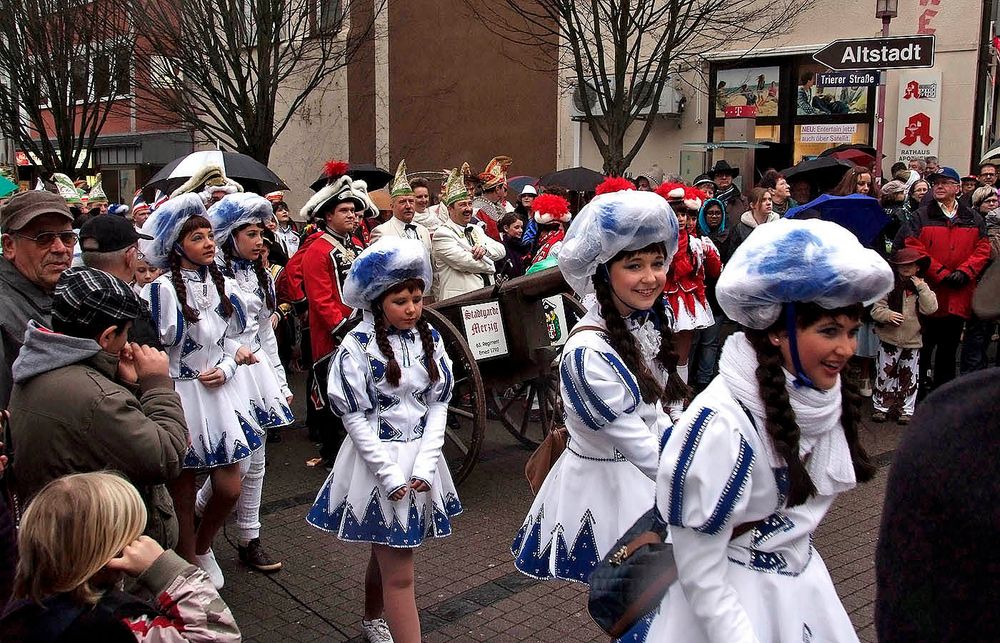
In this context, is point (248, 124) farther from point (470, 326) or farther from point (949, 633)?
point (949, 633)

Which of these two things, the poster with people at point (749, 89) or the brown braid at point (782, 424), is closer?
the brown braid at point (782, 424)

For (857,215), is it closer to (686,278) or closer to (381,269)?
→ (686,278)

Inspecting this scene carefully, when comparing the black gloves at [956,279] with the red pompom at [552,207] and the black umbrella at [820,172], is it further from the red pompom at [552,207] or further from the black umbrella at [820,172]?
the red pompom at [552,207]

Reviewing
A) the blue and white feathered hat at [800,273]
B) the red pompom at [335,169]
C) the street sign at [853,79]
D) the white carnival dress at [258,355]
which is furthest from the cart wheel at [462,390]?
the street sign at [853,79]

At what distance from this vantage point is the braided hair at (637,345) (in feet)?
10.9

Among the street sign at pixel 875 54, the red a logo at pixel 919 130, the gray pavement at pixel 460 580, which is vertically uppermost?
the street sign at pixel 875 54

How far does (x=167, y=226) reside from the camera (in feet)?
16.2

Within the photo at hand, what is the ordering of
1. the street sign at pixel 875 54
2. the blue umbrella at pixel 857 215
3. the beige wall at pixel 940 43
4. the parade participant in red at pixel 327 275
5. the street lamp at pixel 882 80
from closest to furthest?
the parade participant in red at pixel 327 275 < the blue umbrella at pixel 857 215 < the street sign at pixel 875 54 < the street lamp at pixel 882 80 < the beige wall at pixel 940 43

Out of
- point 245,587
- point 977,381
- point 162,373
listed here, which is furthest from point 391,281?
point 977,381

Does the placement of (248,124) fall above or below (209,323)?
above

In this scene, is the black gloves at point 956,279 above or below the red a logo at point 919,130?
below

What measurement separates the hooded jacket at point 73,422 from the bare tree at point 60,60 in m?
16.9

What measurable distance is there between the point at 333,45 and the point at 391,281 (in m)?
15.7

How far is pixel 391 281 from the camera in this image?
4.15m
